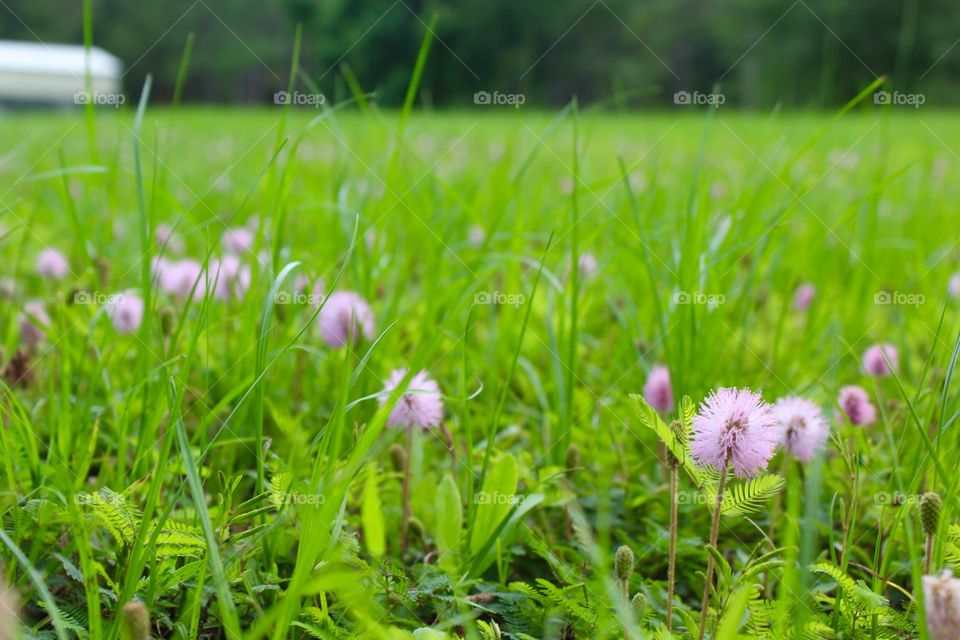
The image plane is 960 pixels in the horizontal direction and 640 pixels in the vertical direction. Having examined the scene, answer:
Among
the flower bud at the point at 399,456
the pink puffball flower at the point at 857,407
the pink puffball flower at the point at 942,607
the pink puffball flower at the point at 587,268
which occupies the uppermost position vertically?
the pink puffball flower at the point at 587,268

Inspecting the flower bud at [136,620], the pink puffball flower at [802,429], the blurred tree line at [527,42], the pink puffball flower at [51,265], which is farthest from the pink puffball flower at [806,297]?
the blurred tree line at [527,42]

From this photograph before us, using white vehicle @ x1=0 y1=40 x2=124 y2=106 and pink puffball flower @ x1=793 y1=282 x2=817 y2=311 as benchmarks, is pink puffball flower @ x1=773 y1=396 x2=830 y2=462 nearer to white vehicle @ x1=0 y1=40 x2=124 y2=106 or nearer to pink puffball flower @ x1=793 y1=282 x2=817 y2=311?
pink puffball flower @ x1=793 y1=282 x2=817 y2=311

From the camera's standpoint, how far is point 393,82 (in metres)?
24.1

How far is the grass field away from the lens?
749mm

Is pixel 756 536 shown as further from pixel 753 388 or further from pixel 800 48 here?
pixel 800 48

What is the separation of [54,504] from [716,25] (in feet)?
118

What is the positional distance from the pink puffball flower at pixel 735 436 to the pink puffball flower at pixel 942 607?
0.59 feet

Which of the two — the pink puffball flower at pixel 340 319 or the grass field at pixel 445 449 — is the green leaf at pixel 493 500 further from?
the pink puffball flower at pixel 340 319

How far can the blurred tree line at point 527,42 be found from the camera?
75.4 ft

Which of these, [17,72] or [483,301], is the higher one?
[17,72]

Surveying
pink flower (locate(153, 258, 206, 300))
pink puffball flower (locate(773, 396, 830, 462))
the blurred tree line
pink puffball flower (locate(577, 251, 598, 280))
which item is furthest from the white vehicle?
pink puffball flower (locate(773, 396, 830, 462))

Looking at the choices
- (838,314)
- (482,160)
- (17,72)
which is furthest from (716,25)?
(838,314)

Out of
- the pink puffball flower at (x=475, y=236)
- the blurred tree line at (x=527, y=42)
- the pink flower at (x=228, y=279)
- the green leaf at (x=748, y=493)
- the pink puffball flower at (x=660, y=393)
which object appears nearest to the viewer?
the green leaf at (x=748, y=493)

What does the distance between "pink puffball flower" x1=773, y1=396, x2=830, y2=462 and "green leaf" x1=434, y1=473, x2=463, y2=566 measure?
380 millimetres
